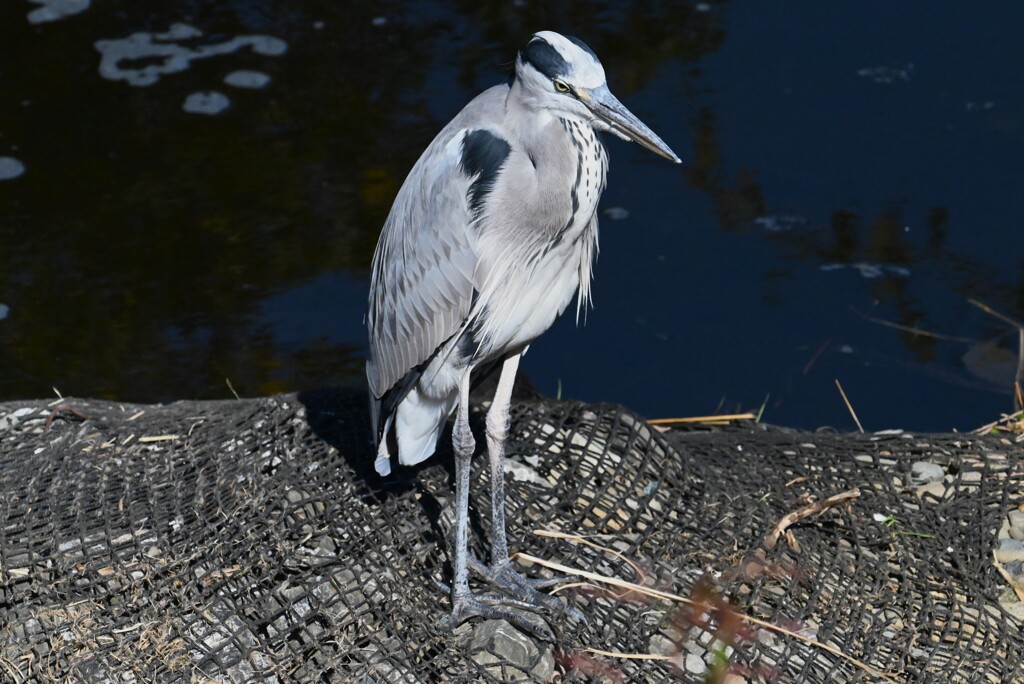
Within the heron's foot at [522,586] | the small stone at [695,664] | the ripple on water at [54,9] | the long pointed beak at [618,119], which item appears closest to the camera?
the long pointed beak at [618,119]

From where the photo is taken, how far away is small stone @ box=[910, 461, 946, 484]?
3518 millimetres

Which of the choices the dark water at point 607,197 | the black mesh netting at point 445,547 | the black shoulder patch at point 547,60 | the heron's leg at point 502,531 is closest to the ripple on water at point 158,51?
the dark water at point 607,197

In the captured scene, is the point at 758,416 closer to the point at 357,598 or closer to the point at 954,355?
the point at 954,355

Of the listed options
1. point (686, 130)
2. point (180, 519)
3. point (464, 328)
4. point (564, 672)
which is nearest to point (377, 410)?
point (464, 328)

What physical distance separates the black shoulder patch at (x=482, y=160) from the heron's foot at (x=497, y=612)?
0.96m

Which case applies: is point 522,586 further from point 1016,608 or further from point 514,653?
point 1016,608

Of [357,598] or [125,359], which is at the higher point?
[357,598]

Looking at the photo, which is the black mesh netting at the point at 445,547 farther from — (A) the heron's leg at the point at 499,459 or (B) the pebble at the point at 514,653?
(A) the heron's leg at the point at 499,459

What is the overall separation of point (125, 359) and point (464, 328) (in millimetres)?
2377

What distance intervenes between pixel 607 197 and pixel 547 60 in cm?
285

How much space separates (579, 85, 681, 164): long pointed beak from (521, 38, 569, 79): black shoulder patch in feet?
0.24

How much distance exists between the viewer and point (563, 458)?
347 cm

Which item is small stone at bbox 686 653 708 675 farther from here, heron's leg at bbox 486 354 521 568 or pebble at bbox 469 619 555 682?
heron's leg at bbox 486 354 521 568

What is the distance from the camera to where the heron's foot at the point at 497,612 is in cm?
287
